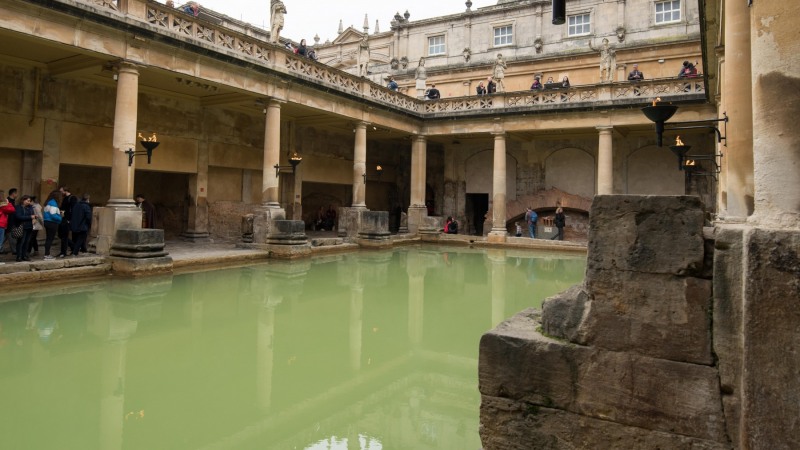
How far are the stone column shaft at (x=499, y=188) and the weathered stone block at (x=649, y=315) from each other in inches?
758

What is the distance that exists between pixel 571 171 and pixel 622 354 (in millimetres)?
23855

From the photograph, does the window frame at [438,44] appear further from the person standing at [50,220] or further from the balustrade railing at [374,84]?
the person standing at [50,220]

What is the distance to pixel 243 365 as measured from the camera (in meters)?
5.23

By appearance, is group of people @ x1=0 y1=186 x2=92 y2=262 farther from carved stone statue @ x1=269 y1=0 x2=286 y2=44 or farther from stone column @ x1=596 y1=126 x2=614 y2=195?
stone column @ x1=596 y1=126 x2=614 y2=195

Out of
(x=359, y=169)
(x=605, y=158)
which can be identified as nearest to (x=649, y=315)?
(x=359, y=169)

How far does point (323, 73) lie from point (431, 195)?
1336 cm

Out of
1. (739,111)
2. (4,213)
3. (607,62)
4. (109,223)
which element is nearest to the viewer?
(739,111)

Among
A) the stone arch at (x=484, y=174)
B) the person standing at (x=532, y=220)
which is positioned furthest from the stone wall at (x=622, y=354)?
the stone arch at (x=484, y=174)

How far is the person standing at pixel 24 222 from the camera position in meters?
10.3

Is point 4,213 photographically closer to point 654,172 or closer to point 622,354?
point 622,354

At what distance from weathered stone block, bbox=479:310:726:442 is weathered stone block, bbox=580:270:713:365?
0.20ft

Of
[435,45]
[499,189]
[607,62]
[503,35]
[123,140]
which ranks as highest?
[435,45]

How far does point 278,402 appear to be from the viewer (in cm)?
434

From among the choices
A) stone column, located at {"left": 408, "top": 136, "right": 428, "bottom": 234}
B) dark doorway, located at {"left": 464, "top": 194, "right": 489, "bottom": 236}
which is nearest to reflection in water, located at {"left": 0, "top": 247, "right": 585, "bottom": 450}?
stone column, located at {"left": 408, "top": 136, "right": 428, "bottom": 234}
